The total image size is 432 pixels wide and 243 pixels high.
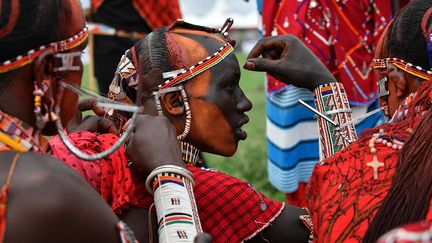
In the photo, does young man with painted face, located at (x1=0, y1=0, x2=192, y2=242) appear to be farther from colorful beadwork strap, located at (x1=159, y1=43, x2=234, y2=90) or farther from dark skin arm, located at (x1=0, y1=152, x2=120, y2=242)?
colorful beadwork strap, located at (x1=159, y1=43, x2=234, y2=90)

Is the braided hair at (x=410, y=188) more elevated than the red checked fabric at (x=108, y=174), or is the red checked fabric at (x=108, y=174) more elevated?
the braided hair at (x=410, y=188)

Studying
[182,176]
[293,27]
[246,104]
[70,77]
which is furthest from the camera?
[293,27]

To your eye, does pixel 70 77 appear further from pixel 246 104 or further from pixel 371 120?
pixel 371 120

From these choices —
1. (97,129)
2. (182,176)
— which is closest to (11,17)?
(182,176)

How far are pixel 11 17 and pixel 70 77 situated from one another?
0.26m

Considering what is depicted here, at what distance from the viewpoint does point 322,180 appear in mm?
2512

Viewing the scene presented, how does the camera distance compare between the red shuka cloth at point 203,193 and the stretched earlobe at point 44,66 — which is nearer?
the stretched earlobe at point 44,66

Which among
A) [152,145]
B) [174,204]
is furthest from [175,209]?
[152,145]

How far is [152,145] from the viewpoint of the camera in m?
2.51

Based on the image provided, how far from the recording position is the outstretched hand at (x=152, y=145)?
248 cm

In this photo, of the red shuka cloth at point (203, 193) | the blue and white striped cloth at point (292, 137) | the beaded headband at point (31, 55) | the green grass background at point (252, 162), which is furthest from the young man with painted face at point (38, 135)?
the green grass background at point (252, 162)

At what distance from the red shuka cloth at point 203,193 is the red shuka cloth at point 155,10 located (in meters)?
3.60

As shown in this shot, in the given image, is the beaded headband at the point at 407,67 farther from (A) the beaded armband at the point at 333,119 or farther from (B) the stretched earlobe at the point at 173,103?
(B) the stretched earlobe at the point at 173,103

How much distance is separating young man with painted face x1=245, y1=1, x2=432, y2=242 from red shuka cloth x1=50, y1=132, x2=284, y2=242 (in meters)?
0.33
